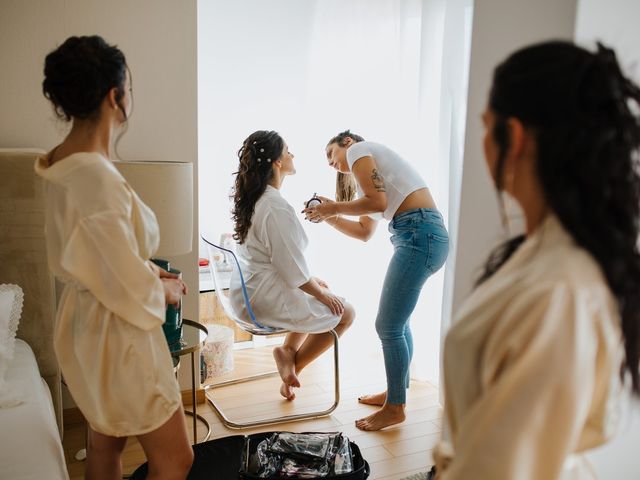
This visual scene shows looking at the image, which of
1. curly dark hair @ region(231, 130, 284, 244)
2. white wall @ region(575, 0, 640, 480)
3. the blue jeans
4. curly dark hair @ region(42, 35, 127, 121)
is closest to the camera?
white wall @ region(575, 0, 640, 480)

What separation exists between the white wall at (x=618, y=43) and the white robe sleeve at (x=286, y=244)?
4.96 ft

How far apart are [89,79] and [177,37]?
1.31 m

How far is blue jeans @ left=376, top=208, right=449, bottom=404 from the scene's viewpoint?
8.68ft

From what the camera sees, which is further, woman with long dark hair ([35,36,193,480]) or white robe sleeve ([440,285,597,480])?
woman with long dark hair ([35,36,193,480])

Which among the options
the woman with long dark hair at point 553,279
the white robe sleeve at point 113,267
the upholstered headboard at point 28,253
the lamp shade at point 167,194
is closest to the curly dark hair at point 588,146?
the woman with long dark hair at point 553,279

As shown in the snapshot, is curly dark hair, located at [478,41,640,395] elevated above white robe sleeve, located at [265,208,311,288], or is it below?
above

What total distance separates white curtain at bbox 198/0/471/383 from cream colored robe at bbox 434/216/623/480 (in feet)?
6.96

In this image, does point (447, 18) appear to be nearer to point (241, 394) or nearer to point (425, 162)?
point (425, 162)

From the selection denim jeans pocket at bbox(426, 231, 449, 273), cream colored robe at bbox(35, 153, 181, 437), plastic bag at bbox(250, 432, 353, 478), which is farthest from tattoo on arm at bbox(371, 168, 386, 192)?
cream colored robe at bbox(35, 153, 181, 437)

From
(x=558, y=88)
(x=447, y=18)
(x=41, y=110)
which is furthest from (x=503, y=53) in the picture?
(x=41, y=110)

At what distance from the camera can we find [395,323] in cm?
271

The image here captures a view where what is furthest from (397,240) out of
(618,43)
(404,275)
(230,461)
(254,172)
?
(618,43)

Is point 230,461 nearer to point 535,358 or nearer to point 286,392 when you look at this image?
point 286,392

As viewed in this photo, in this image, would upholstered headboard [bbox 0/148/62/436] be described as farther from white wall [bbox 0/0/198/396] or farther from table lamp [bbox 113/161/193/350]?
table lamp [bbox 113/161/193/350]
